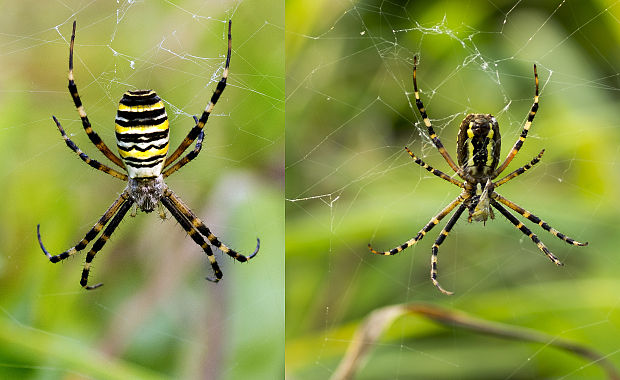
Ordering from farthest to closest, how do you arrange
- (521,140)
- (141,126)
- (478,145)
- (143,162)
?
(521,140) → (478,145) → (143,162) → (141,126)

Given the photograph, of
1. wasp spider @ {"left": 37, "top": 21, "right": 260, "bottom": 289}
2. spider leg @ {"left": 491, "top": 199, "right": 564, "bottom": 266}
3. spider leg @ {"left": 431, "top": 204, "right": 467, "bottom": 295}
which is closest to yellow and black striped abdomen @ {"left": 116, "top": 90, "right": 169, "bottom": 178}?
wasp spider @ {"left": 37, "top": 21, "right": 260, "bottom": 289}

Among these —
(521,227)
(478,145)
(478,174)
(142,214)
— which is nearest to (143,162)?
(142,214)

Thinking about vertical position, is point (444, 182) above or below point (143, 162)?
above

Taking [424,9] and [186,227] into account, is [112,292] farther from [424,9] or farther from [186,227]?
[424,9]

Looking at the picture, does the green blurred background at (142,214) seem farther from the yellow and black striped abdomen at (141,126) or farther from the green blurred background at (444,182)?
the yellow and black striped abdomen at (141,126)

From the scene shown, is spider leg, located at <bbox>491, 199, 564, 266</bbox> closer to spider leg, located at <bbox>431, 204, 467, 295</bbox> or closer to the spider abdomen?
spider leg, located at <bbox>431, 204, 467, 295</bbox>

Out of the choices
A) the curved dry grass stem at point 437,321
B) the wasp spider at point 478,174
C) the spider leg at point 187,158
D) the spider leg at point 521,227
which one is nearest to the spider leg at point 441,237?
the wasp spider at point 478,174

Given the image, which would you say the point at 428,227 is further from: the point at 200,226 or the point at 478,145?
the point at 200,226

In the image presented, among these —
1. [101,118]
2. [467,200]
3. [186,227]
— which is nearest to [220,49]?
[101,118]
